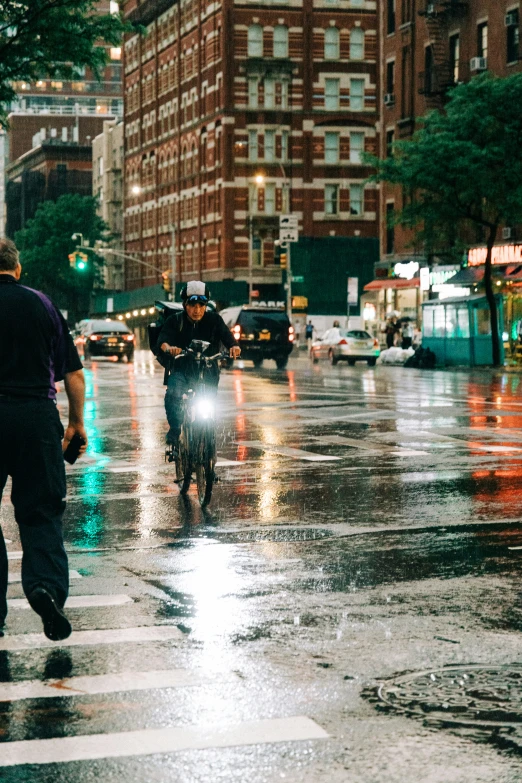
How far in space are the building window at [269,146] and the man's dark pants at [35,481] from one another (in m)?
79.6

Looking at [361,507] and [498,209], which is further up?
[498,209]

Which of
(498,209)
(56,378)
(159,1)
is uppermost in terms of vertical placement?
(159,1)

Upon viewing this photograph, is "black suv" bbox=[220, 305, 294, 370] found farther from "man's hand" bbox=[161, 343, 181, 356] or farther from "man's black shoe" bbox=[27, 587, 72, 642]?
"man's black shoe" bbox=[27, 587, 72, 642]

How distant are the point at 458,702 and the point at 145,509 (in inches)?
258

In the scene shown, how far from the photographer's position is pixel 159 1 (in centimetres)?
9550

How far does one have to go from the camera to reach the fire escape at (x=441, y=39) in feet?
192

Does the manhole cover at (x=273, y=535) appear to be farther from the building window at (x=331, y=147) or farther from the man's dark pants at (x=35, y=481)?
the building window at (x=331, y=147)

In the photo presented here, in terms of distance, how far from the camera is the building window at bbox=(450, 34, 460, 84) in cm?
5903

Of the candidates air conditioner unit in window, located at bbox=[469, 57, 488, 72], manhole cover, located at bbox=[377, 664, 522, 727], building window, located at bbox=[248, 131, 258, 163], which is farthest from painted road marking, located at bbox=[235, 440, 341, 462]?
building window, located at bbox=[248, 131, 258, 163]

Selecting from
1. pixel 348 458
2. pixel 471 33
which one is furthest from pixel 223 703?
pixel 471 33

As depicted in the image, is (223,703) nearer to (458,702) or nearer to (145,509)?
(458,702)

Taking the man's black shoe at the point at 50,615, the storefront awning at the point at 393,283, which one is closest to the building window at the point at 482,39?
the storefront awning at the point at 393,283

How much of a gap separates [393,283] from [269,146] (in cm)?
2153

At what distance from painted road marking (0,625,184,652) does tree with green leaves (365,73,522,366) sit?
40.5 meters
